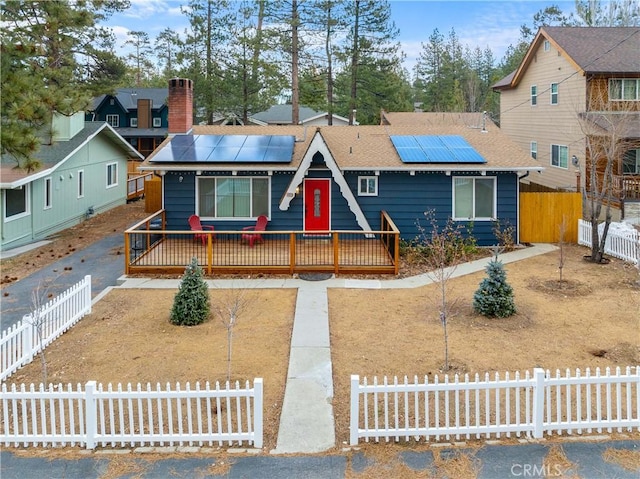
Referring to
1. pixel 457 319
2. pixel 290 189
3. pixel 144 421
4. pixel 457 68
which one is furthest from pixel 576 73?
pixel 457 68

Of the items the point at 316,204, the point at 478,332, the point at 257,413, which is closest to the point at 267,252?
the point at 316,204

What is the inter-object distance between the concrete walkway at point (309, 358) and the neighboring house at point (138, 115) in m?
37.7

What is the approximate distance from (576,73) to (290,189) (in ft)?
48.4

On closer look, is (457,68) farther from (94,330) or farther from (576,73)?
(94,330)

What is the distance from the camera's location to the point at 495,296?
33.1ft

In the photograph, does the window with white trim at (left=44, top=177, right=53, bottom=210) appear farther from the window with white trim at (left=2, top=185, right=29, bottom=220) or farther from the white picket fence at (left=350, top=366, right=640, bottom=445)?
the white picket fence at (left=350, top=366, right=640, bottom=445)

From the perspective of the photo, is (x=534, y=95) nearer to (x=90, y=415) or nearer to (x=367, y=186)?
(x=367, y=186)

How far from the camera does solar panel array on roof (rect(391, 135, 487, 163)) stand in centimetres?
1639

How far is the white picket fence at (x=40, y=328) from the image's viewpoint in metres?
7.73

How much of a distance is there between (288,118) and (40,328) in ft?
133

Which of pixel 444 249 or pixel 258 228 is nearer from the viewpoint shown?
pixel 444 249

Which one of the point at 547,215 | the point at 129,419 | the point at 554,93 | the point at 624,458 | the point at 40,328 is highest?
the point at 554,93

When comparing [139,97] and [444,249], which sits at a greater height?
[139,97]

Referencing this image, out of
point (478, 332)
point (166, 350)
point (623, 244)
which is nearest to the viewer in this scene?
point (166, 350)
